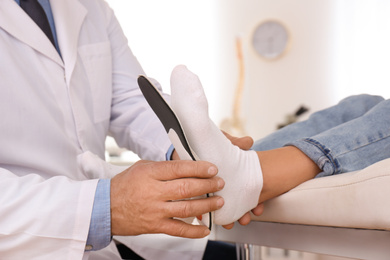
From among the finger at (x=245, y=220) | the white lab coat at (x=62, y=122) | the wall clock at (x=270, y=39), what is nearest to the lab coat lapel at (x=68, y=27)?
the white lab coat at (x=62, y=122)

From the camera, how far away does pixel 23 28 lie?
946mm

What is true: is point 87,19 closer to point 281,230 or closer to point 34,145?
point 34,145

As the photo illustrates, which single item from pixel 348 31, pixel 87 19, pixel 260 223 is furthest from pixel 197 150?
pixel 348 31

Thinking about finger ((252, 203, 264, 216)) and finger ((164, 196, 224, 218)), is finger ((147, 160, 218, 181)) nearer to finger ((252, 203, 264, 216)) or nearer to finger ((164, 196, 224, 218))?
finger ((164, 196, 224, 218))

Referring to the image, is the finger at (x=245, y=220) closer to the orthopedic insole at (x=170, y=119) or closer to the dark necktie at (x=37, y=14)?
the orthopedic insole at (x=170, y=119)

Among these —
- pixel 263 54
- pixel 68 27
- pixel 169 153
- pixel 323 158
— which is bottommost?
pixel 263 54

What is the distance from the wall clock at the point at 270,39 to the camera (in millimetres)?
3600

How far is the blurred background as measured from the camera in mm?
3367

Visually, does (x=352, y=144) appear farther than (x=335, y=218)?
Yes

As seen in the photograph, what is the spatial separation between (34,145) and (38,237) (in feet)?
0.88

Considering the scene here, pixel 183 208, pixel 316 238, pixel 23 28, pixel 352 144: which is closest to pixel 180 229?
pixel 183 208

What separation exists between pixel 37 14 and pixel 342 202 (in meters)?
0.78

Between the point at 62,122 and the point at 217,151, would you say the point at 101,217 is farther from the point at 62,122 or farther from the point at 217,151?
the point at 62,122

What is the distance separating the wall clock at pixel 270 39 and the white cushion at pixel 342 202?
294 cm
